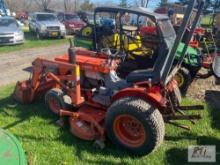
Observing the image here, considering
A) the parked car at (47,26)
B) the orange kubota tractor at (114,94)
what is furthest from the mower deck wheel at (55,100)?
the parked car at (47,26)

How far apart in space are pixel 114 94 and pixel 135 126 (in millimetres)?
650

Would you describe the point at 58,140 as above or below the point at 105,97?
below

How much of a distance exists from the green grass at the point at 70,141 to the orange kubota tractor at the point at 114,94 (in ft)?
0.59

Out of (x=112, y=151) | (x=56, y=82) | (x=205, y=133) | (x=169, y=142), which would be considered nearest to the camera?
(x=112, y=151)

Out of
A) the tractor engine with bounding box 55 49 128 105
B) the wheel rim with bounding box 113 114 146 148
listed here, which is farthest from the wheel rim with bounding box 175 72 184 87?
the wheel rim with bounding box 113 114 146 148

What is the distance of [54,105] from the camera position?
239 inches

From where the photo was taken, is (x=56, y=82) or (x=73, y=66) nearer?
(x=73, y=66)

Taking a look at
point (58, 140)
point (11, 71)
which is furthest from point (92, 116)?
point (11, 71)

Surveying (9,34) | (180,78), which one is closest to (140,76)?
(180,78)

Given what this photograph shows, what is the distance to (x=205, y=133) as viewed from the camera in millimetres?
5668

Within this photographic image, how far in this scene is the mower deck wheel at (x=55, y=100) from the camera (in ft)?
18.9

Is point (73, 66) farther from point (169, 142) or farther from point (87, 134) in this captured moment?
point (169, 142)

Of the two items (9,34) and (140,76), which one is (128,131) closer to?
(140,76)

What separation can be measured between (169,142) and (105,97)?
133 centimetres
